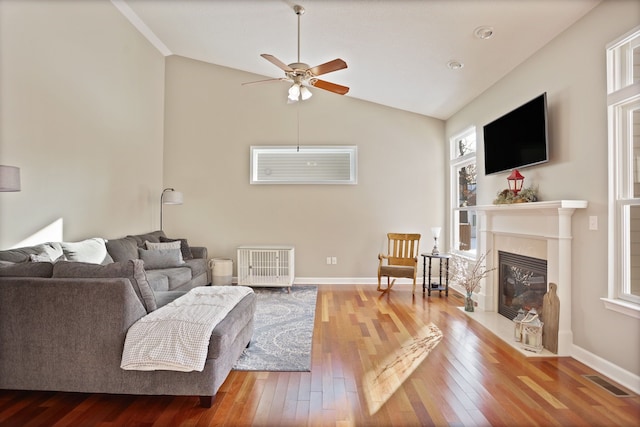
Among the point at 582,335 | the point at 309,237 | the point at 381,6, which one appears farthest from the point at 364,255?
the point at 381,6

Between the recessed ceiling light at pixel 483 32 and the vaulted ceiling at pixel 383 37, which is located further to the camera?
the recessed ceiling light at pixel 483 32

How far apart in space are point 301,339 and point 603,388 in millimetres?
2337

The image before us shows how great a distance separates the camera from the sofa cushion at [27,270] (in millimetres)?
2215

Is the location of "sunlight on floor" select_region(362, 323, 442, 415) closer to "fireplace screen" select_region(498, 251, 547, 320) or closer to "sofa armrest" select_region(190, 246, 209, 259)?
"fireplace screen" select_region(498, 251, 547, 320)

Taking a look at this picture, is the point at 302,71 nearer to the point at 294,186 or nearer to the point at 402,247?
the point at 294,186

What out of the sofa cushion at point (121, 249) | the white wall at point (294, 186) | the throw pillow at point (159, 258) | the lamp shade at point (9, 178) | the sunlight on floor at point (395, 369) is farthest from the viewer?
the white wall at point (294, 186)

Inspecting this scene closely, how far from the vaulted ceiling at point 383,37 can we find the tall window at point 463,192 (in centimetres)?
58

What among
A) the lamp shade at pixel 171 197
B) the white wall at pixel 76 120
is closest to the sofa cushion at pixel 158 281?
the white wall at pixel 76 120

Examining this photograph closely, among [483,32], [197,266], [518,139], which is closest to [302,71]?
[483,32]

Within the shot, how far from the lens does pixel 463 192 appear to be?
5.59 metres

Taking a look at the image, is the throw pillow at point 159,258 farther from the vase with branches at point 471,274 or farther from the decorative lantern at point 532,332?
the decorative lantern at point 532,332

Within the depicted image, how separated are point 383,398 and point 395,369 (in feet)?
1.56

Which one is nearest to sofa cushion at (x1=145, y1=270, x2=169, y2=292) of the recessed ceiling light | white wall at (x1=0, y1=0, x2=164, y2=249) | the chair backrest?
white wall at (x1=0, y1=0, x2=164, y2=249)

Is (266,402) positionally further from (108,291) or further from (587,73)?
(587,73)
